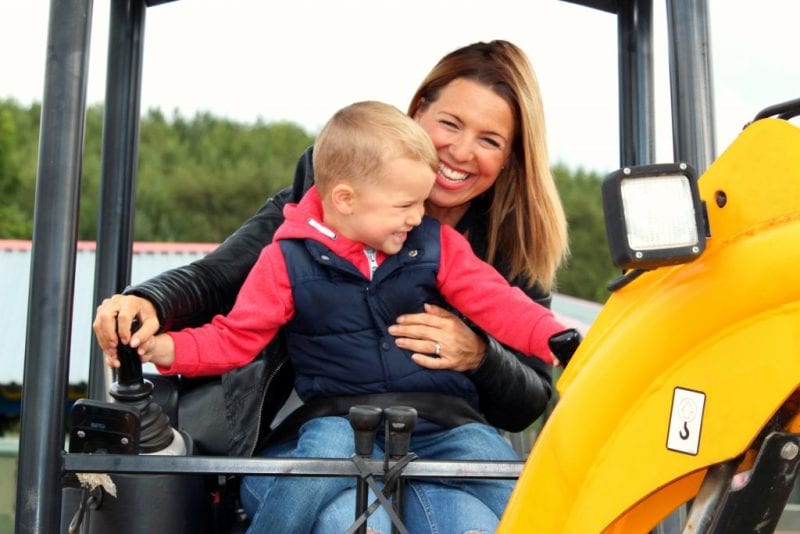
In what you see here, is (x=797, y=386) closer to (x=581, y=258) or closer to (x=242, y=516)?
(x=242, y=516)

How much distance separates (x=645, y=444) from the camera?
114cm

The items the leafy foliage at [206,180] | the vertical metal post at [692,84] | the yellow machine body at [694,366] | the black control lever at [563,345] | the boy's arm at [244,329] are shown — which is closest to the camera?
the yellow machine body at [694,366]

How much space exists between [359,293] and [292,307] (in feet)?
0.41

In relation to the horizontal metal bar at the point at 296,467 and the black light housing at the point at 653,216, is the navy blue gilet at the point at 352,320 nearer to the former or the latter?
the horizontal metal bar at the point at 296,467

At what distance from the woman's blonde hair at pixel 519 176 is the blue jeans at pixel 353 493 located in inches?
19.2

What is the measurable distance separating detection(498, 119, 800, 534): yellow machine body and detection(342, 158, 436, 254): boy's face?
2.56 feet

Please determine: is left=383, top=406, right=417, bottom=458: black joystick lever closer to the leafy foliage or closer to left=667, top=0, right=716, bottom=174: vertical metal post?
left=667, top=0, right=716, bottom=174: vertical metal post

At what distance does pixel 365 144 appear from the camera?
1976mm

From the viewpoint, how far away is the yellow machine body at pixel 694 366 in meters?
1.10

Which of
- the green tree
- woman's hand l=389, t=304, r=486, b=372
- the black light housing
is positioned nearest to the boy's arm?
woman's hand l=389, t=304, r=486, b=372

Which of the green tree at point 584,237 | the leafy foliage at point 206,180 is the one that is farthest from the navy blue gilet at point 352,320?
the leafy foliage at point 206,180

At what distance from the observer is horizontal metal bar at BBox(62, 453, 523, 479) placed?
4.91ft

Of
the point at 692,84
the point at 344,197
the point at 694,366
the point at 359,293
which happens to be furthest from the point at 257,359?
the point at 694,366

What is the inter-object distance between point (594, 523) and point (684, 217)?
323mm
